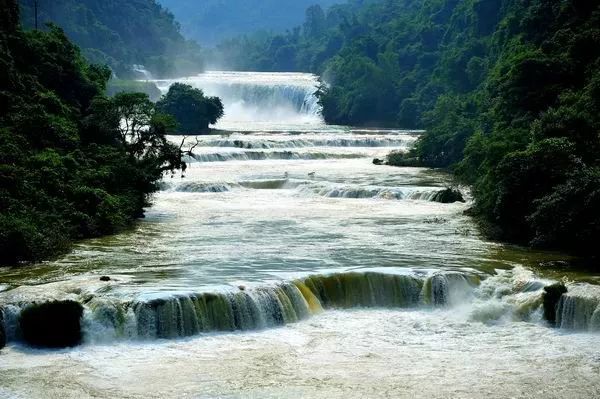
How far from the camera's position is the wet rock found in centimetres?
1916

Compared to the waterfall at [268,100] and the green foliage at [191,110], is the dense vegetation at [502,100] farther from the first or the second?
the green foliage at [191,110]

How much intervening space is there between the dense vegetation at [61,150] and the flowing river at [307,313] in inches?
38.5

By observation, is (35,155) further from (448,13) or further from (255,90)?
(448,13)

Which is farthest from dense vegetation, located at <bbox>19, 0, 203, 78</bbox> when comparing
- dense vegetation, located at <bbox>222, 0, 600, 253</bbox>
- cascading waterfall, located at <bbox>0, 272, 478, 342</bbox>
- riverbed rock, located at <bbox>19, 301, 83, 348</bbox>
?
riverbed rock, located at <bbox>19, 301, 83, 348</bbox>

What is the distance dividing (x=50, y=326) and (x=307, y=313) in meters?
5.65

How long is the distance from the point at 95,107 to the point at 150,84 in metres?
62.4

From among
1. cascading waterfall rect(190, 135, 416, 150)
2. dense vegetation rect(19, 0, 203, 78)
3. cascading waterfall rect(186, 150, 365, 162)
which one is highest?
dense vegetation rect(19, 0, 203, 78)

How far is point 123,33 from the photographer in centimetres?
12325

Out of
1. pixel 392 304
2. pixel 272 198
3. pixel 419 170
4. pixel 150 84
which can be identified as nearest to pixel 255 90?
pixel 150 84

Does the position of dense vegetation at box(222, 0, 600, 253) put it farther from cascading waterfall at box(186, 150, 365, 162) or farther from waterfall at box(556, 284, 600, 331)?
cascading waterfall at box(186, 150, 365, 162)

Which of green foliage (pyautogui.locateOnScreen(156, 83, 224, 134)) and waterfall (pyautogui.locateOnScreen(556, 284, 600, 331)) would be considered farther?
green foliage (pyautogui.locateOnScreen(156, 83, 224, 134))

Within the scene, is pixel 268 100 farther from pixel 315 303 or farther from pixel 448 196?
pixel 315 303

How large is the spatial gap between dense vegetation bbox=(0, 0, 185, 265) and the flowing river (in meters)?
0.98

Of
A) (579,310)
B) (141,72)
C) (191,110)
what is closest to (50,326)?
(579,310)
